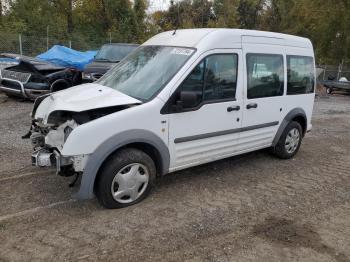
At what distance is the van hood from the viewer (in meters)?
4.22

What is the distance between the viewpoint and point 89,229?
156 inches

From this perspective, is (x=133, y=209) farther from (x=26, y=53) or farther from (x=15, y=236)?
(x=26, y=53)

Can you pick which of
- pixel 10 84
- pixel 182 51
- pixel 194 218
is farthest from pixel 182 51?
pixel 10 84

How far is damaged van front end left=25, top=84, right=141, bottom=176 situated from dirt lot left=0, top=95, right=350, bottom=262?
597mm

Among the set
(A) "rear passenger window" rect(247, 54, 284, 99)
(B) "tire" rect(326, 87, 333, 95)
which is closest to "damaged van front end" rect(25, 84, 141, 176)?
(A) "rear passenger window" rect(247, 54, 284, 99)

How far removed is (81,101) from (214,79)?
1762mm

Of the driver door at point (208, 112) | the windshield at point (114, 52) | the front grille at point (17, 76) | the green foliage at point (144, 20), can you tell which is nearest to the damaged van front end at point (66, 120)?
the driver door at point (208, 112)

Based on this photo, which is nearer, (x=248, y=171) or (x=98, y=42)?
(x=248, y=171)

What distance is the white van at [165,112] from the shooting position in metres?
4.18

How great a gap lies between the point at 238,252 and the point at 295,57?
3.89 m

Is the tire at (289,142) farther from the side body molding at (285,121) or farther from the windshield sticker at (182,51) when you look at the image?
the windshield sticker at (182,51)

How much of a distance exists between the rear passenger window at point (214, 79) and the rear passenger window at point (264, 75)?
350 millimetres

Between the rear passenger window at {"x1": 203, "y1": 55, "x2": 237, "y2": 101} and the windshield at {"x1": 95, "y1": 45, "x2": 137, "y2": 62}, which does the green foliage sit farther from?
the rear passenger window at {"x1": 203, "y1": 55, "x2": 237, "y2": 101}

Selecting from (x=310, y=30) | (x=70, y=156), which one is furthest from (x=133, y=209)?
(x=310, y=30)
